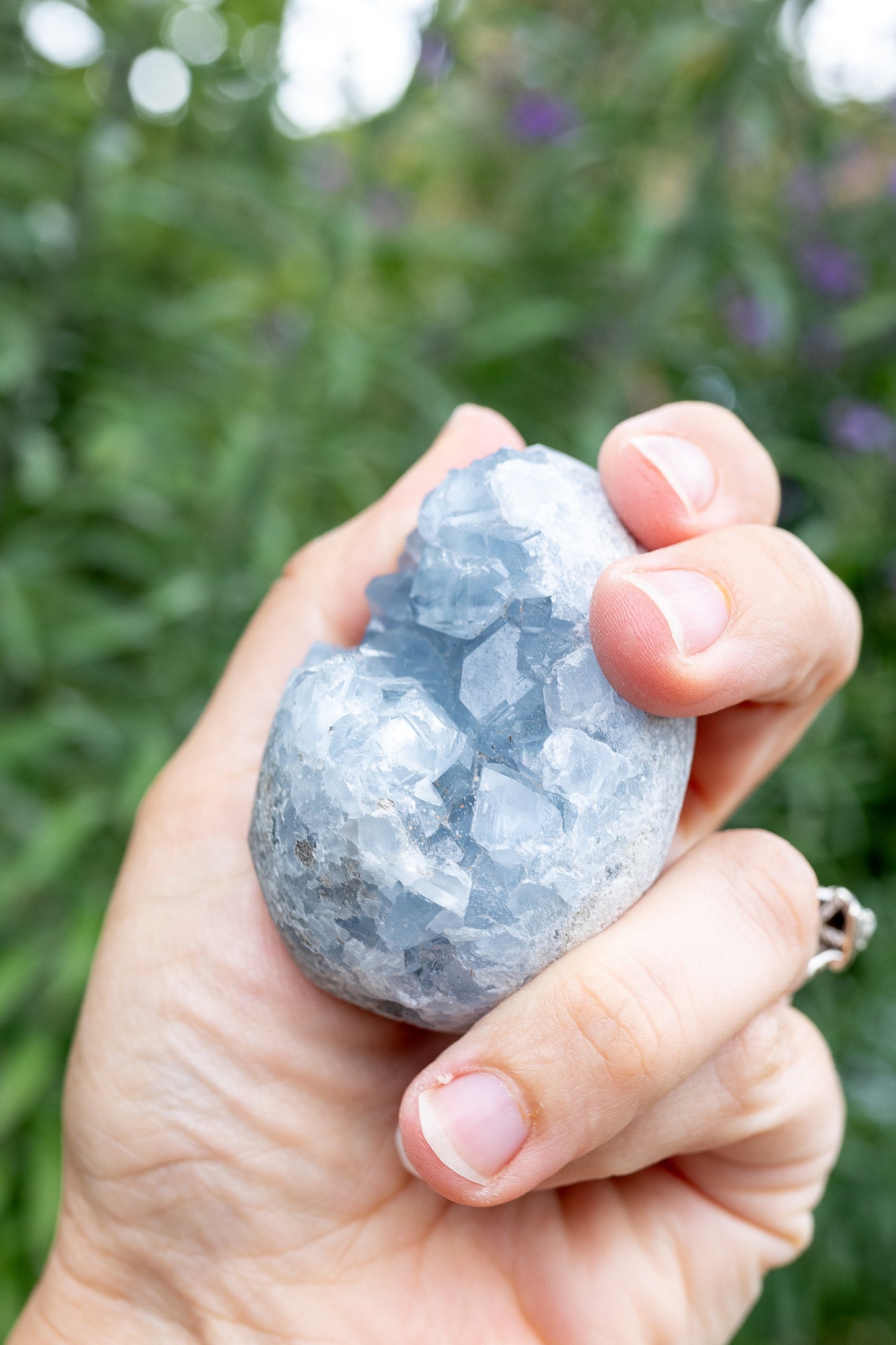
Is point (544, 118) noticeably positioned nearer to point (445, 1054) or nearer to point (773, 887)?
point (773, 887)

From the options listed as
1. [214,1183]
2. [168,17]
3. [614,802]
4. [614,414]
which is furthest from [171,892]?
[168,17]

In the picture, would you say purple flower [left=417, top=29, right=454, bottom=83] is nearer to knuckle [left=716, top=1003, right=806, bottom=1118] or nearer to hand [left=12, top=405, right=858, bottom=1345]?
hand [left=12, top=405, right=858, bottom=1345]

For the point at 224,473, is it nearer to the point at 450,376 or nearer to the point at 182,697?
the point at 182,697

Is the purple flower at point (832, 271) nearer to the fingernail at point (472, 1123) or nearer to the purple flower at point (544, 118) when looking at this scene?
the purple flower at point (544, 118)

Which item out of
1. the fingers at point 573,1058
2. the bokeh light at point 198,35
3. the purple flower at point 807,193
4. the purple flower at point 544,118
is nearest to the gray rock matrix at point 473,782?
the fingers at point 573,1058

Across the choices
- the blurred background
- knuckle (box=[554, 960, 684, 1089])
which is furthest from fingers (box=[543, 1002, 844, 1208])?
the blurred background
